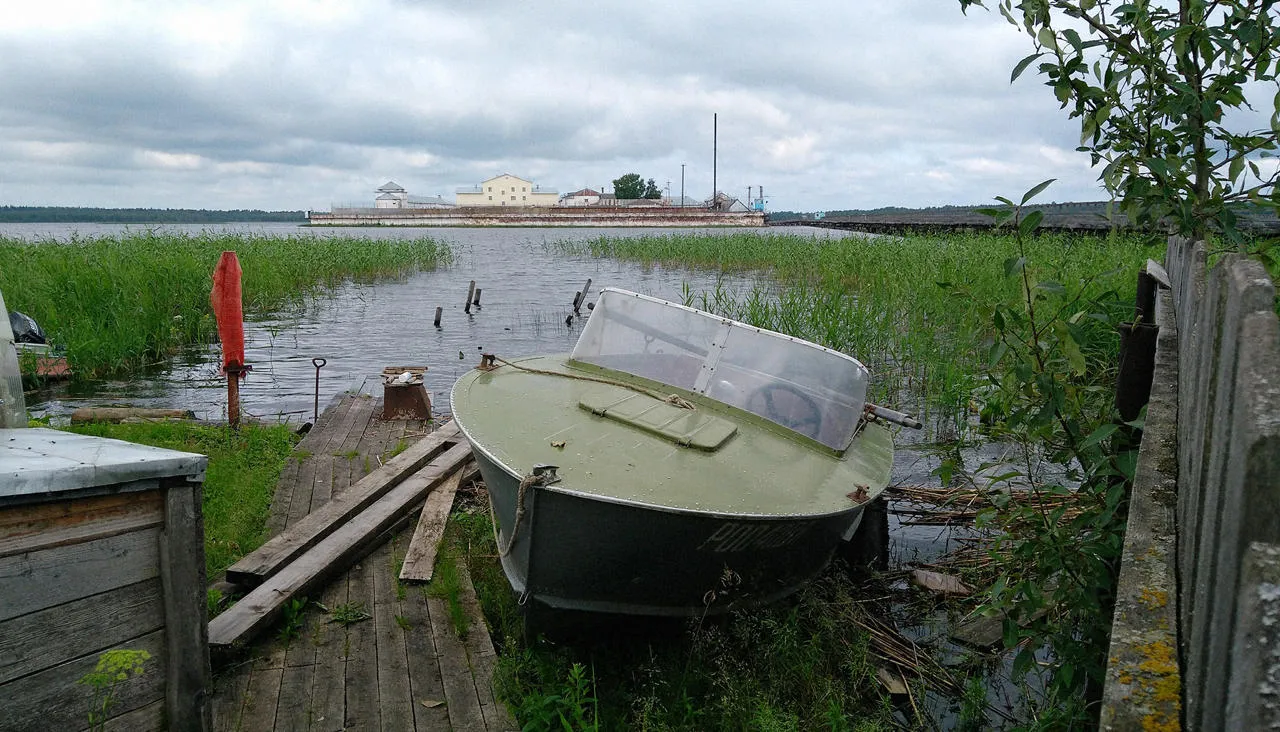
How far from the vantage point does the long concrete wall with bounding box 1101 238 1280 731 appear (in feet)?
2.83

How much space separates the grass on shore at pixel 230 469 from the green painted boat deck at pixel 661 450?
192 cm

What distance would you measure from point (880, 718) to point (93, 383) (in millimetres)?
12954

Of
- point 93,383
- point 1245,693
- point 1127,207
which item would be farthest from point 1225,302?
point 93,383

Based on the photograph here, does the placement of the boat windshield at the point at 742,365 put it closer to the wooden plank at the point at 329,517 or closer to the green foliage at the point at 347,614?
the wooden plank at the point at 329,517

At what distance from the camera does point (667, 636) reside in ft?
17.1

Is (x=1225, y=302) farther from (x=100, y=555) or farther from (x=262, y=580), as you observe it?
(x=262, y=580)

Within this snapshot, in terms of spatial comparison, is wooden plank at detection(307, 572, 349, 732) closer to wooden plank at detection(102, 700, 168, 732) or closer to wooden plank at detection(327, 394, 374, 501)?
wooden plank at detection(102, 700, 168, 732)

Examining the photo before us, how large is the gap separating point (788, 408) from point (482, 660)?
275 centimetres

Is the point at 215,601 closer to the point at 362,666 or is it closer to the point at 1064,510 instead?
the point at 362,666

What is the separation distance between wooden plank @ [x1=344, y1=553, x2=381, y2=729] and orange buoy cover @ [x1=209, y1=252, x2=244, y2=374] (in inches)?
160

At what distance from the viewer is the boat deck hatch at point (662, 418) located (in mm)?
5191

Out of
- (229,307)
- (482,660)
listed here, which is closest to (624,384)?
(482,660)

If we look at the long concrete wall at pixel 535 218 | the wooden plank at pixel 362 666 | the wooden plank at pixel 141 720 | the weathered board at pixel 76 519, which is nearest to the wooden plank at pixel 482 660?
the wooden plank at pixel 362 666

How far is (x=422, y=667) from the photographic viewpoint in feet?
14.4
